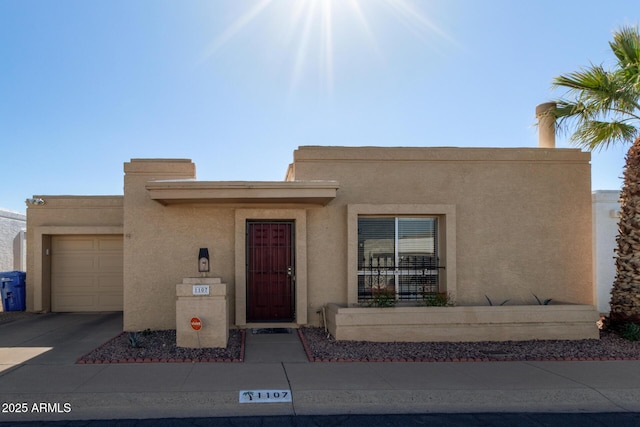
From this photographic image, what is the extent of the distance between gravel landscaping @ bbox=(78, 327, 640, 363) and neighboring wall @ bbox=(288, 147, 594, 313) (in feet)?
4.53

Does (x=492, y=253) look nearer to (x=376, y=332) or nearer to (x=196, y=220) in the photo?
(x=376, y=332)

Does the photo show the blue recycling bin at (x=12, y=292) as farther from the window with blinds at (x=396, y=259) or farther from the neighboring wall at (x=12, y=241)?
the window with blinds at (x=396, y=259)

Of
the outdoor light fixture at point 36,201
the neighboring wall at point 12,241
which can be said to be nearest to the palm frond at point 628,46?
the outdoor light fixture at point 36,201

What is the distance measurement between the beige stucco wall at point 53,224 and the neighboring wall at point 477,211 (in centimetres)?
550

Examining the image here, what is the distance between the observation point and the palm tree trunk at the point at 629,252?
9.28 meters

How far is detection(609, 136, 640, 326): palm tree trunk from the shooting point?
928cm

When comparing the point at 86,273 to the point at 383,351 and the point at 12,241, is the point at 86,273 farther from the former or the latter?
the point at 383,351

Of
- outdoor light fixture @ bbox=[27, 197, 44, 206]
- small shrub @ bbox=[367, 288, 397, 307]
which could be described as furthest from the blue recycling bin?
small shrub @ bbox=[367, 288, 397, 307]

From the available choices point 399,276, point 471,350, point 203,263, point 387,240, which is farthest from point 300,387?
point 387,240

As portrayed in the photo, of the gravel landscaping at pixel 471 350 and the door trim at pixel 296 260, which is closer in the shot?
the gravel landscaping at pixel 471 350

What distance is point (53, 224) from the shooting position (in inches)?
497

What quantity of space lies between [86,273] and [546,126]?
11.8 meters

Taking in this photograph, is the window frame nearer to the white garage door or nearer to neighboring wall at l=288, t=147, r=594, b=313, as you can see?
neighboring wall at l=288, t=147, r=594, b=313

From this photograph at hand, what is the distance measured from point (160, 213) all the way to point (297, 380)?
4.87m
